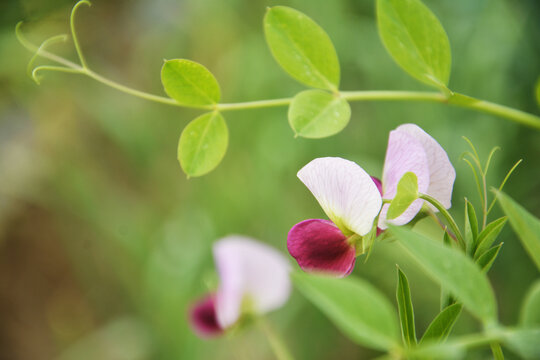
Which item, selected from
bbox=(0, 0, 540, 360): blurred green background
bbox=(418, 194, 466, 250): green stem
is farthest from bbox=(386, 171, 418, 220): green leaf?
bbox=(0, 0, 540, 360): blurred green background

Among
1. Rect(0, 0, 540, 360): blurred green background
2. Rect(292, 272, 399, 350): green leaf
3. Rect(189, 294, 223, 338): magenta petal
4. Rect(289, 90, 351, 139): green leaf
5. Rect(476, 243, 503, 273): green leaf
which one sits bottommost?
Rect(0, 0, 540, 360): blurred green background

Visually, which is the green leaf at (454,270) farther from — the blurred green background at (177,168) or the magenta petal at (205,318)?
the blurred green background at (177,168)

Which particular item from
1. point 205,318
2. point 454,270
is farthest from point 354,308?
point 205,318

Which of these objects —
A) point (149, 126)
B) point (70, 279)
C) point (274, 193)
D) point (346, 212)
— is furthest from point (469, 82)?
point (70, 279)

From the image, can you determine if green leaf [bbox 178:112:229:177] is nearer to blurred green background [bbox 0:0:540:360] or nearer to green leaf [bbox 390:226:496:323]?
green leaf [bbox 390:226:496:323]

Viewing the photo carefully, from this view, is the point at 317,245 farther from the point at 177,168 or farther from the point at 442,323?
the point at 177,168

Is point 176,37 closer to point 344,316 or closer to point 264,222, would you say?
point 264,222

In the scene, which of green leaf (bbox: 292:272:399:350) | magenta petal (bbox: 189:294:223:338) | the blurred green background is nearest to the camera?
green leaf (bbox: 292:272:399:350)
